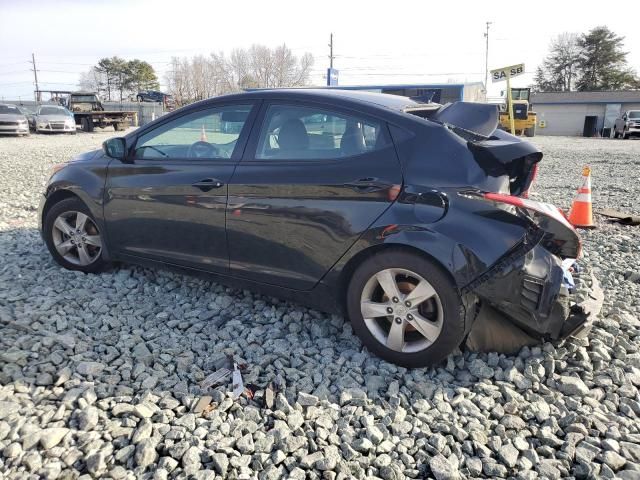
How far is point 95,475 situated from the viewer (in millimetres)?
2250

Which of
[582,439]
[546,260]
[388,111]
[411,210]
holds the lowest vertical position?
[582,439]

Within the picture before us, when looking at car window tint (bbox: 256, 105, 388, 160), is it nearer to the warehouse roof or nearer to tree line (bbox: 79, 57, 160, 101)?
the warehouse roof

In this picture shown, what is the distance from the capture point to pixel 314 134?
352 cm

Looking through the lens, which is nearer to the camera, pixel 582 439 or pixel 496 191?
pixel 582 439

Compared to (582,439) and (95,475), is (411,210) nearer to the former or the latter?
(582,439)

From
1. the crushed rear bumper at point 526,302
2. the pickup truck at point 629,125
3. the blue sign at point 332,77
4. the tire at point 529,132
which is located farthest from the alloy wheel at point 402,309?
the blue sign at point 332,77

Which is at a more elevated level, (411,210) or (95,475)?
(411,210)

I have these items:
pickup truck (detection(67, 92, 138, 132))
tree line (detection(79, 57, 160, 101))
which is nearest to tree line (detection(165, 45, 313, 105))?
tree line (detection(79, 57, 160, 101))

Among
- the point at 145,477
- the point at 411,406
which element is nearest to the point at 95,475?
the point at 145,477

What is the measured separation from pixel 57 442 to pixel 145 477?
0.50 metres

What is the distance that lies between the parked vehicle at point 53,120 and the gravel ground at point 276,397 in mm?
25481

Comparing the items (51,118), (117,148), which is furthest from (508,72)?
(51,118)

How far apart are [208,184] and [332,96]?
1.07 metres

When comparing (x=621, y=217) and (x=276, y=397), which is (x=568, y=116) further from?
(x=276, y=397)
